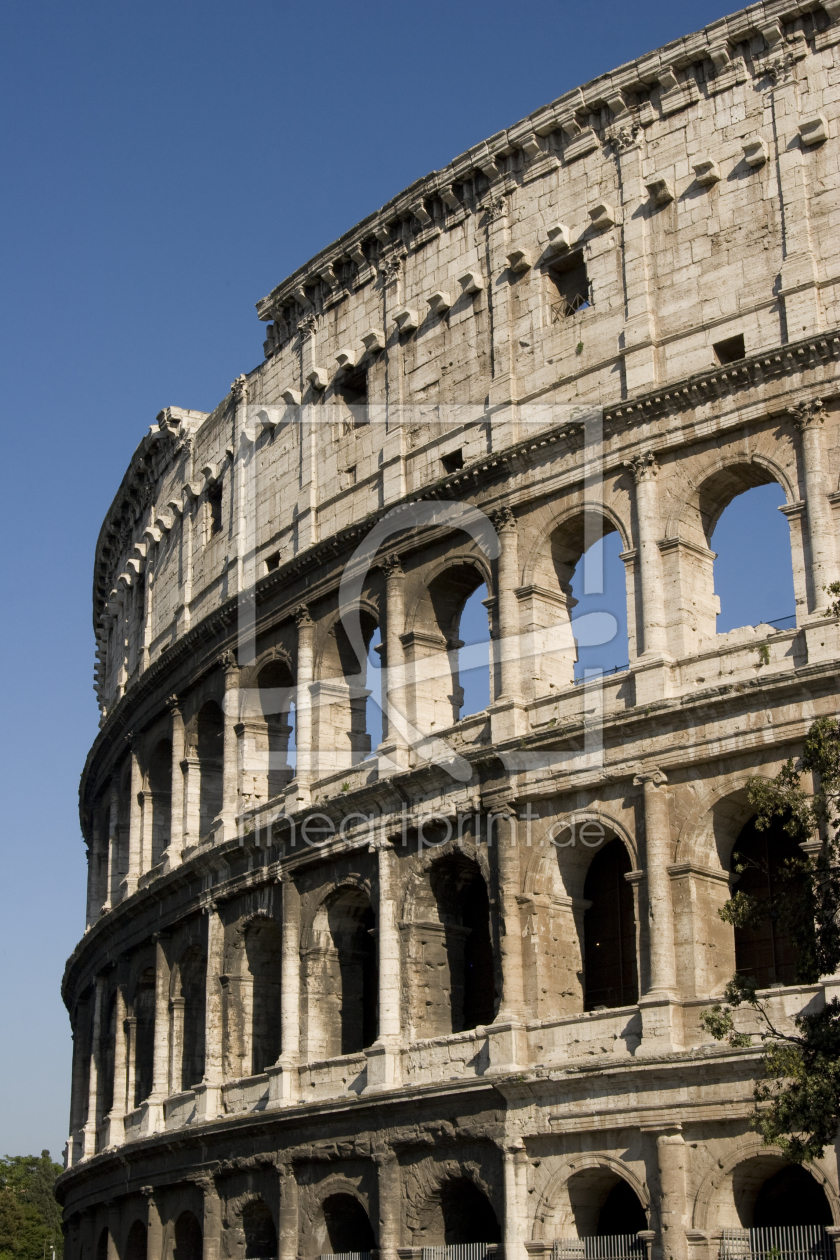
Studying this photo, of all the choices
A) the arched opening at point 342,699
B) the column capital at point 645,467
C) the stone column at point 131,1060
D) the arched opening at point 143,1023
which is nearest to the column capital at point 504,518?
the column capital at point 645,467

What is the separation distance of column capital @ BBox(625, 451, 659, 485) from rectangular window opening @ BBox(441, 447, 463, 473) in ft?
13.2

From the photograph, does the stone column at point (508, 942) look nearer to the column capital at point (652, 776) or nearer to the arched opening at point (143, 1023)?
the column capital at point (652, 776)

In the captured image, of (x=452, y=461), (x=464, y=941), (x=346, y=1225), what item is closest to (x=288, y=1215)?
(x=346, y=1225)

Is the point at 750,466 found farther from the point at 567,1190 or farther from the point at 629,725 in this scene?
the point at 567,1190

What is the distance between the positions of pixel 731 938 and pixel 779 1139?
5957 mm

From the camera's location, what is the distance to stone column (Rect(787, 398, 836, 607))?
22188 millimetres

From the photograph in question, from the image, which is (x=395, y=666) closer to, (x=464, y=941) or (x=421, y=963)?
(x=464, y=941)

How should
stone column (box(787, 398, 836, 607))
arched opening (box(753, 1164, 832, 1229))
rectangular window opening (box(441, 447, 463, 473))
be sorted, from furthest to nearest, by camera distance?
rectangular window opening (box(441, 447, 463, 473)), stone column (box(787, 398, 836, 607)), arched opening (box(753, 1164, 832, 1229))

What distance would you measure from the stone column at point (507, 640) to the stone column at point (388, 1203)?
633cm

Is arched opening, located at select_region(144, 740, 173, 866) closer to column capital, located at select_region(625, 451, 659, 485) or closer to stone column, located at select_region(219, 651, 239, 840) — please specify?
stone column, located at select_region(219, 651, 239, 840)

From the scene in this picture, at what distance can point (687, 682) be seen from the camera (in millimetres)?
23328

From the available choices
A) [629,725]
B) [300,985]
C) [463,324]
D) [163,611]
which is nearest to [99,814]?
[163,611]

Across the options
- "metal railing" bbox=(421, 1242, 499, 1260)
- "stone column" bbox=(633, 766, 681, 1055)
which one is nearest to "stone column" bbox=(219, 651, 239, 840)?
"metal railing" bbox=(421, 1242, 499, 1260)

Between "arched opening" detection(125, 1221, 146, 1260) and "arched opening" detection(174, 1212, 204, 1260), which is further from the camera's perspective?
"arched opening" detection(125, 1221, 146, 1260)
